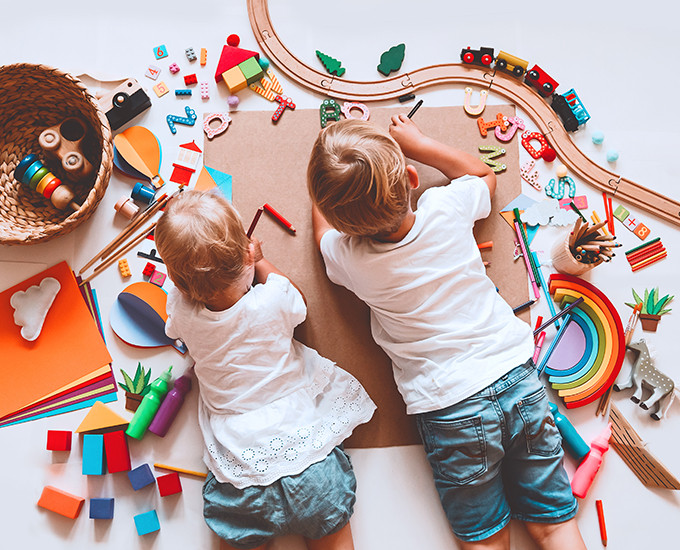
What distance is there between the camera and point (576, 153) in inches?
50.1

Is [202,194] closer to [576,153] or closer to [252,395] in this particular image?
[252,395]

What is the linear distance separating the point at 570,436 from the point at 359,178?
73 cm

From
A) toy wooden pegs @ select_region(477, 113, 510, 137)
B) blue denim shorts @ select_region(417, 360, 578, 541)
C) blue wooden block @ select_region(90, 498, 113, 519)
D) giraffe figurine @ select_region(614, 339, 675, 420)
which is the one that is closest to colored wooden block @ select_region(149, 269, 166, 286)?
blue wooden block @ select_region(90, 498, 113, 519)

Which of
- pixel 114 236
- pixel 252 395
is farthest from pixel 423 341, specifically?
pixel 114 236

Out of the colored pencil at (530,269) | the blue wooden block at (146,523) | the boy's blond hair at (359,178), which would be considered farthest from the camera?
the colored pencil at (530,269)

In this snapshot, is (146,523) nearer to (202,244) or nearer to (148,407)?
(148,407)

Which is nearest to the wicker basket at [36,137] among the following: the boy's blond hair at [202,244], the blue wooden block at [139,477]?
the boy's blond hair at [202,244]

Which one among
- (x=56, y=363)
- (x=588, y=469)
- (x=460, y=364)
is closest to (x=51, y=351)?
(x=56, y=363)

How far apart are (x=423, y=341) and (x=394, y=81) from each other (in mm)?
617

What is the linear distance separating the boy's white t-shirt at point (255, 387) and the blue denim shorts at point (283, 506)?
0.02 metres

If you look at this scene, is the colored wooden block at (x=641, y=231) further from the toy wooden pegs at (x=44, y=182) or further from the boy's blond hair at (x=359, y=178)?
the toy wooden pegs at (x=44, y=182)

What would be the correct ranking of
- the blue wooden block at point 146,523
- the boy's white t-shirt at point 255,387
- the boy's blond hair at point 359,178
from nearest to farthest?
the boy's blond hair at point 359,178
the boy's white t-shirt at point 255,387
the blue wooden block at point 146,523

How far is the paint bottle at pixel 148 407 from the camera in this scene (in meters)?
1.15

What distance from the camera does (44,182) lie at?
117cm
